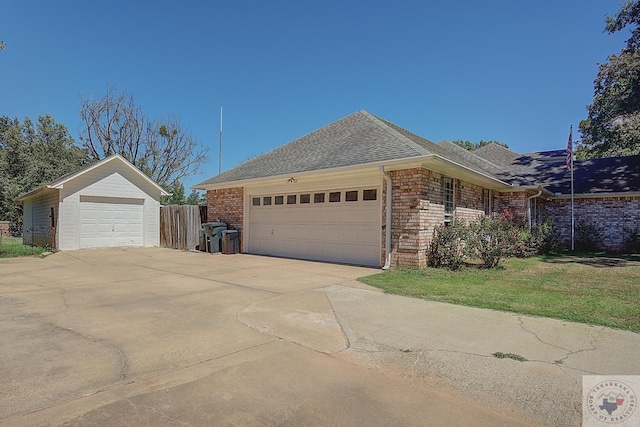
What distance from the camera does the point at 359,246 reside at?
10.6 meters

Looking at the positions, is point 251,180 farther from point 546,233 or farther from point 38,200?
point 38,200

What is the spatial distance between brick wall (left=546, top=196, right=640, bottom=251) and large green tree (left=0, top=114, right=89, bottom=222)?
34.8 m

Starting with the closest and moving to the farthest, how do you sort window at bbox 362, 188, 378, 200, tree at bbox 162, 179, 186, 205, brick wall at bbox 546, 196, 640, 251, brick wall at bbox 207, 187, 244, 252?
1. window at bbox 362, 188, 378, 200
2. brick wall at bbox 207, 187, 244, 252
3. brick wall at bbox 546, 196, 640, 251
4. tree at bbox 162, 179, 186, 205

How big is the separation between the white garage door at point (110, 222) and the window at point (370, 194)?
1142cm

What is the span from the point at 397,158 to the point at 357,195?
2037mm

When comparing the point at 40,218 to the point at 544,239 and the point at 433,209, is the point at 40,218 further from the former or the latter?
the point at 544,239

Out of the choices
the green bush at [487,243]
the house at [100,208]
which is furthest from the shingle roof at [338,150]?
the house at [100,208]

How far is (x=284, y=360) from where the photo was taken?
3.59m

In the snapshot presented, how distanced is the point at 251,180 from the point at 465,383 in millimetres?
10744

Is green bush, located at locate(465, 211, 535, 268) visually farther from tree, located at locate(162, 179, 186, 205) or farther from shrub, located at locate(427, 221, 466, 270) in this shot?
tree, located at locate(162, 179, 186, 205)

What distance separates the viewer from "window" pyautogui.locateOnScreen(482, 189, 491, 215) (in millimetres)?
13352

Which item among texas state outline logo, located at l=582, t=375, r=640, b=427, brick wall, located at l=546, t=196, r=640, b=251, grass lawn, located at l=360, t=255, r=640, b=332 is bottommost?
texas state outline logo, located at l=582, t=375, r=640, b=427

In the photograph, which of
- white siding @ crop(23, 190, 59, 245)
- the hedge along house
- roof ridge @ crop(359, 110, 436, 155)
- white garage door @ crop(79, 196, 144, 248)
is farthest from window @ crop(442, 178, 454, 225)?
white siding @ crop(23, 190, 59, 245)

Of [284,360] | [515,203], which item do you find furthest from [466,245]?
[284,360]
